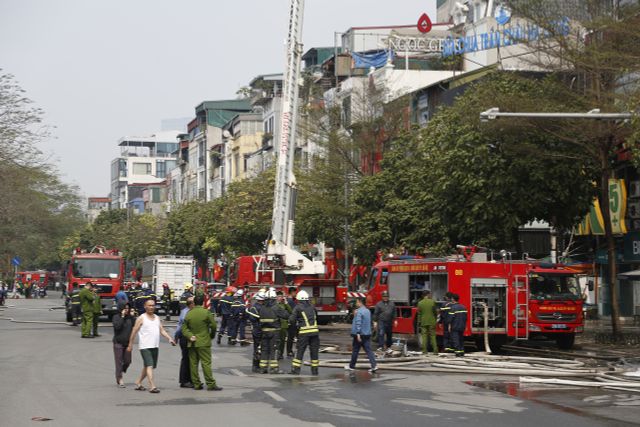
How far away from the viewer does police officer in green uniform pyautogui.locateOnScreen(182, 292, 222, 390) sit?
18.8 m

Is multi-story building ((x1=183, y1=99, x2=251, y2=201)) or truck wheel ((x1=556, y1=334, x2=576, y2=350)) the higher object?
multi-story building ((x1=183, y1=99, x2=251, y2=201))

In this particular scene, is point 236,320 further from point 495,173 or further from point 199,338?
point 199,338

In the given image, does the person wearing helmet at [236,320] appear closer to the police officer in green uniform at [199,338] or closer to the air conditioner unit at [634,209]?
the police officer in green uniform at [199,338]

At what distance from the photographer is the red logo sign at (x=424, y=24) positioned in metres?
71.2

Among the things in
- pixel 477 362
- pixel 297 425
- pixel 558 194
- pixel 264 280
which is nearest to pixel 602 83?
pixel 558 194

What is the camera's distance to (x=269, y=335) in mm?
22312

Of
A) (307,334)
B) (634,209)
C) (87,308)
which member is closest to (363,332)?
(307,334)

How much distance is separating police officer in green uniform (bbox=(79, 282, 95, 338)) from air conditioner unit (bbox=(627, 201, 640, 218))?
2344cm

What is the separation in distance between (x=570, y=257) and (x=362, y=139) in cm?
1120

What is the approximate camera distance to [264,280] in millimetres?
41312

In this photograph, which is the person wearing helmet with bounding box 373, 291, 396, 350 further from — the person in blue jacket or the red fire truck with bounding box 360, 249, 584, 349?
the person in blue jacket

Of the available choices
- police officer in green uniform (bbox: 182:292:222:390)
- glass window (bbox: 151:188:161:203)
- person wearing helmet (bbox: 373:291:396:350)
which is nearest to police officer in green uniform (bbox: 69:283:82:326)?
person wearing helmet (bbox: 373:291:396:350)

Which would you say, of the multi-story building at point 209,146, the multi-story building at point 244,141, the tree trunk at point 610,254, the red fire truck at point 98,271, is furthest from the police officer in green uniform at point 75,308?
the multi-story building at point 209,146

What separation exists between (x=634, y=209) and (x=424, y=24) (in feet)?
93.3
